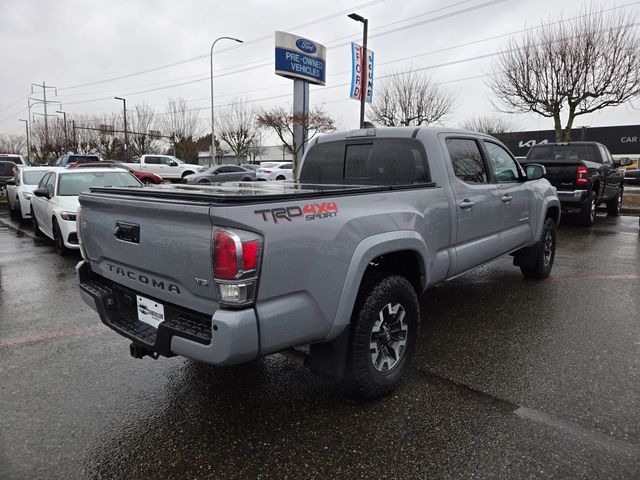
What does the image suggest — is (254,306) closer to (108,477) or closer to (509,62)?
(108,477)

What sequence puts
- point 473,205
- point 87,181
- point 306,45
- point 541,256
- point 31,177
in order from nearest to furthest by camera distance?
point 473,205
point 541,256
point 87,181
point 31,177
point 306,45

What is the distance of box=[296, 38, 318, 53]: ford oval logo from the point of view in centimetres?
2453

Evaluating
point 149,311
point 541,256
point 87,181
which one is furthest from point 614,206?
point 149,311

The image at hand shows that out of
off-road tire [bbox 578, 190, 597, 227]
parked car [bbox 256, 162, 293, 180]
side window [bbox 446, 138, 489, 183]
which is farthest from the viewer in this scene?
parked car [bbox 256, 162, 293, 180]

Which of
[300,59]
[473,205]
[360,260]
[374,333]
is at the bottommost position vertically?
[374,333]

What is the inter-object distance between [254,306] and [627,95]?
19.7 metres

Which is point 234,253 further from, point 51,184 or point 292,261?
point 51,184

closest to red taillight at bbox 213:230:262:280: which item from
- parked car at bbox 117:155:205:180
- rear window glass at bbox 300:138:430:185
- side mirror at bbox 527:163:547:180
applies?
rear window glass at bbox 300:138:430:185

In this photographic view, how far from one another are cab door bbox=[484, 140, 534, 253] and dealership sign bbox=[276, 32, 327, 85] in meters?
21.1

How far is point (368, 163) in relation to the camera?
403cm

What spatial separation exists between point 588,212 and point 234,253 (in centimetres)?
1094

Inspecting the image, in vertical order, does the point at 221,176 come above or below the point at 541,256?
above

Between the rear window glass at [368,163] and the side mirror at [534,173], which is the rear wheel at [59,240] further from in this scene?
the side mirror at [534,173]

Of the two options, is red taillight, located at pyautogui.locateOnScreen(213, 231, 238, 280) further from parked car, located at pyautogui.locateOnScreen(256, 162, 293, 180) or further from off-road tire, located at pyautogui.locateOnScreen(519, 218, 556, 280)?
parked car, located at pyautogui.locateOnScreen(256, 162, 293, 180)
